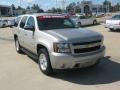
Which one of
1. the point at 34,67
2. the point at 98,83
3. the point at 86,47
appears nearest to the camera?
the point at 98,83

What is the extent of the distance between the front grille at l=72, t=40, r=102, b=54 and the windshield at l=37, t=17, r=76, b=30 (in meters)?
1.70

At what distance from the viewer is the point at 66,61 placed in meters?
7.58

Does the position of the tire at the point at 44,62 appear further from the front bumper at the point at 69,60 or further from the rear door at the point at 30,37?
the rear door at the point at 30,37

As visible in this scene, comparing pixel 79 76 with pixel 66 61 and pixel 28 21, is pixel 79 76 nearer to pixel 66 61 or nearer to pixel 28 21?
pixel 66 61

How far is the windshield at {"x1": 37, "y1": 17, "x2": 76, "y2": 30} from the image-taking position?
9.23 meters

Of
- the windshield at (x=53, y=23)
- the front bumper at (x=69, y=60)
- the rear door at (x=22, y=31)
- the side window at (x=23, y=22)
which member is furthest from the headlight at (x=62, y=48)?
the side window at (x=23, y=22)

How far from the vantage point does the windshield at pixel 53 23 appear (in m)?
9.23

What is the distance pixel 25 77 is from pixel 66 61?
153 centimetres

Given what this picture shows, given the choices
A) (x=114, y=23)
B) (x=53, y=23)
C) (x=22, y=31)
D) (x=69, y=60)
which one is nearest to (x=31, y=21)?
(x=53, y=23)

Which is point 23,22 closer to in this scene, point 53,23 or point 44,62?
point 53,23

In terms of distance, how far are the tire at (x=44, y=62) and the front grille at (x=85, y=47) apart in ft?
3.05

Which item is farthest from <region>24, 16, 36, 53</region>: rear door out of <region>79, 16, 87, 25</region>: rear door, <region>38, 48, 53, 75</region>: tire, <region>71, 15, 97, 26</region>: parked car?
<region>79, 16, 87, 25</region>: rear door

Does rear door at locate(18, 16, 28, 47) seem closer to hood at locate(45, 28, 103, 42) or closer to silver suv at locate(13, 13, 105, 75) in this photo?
silver suv at locate(13, 13, 105, 75)

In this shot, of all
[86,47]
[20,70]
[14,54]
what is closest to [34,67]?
[20,70]
